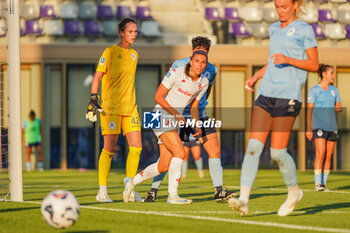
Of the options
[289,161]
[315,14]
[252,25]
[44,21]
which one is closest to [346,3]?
[315,14]

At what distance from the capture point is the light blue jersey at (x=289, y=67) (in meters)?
7.40

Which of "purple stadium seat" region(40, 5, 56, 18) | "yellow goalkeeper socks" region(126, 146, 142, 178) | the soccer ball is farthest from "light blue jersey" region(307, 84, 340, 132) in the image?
Result: "purple stadium seat" region(40, 5, 56, 18)

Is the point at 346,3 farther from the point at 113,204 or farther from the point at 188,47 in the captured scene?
the point at 113,204

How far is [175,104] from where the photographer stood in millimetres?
9555

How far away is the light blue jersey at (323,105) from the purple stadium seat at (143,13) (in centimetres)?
1615

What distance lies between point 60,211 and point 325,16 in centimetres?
2503

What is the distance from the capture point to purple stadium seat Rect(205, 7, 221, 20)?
29094mm

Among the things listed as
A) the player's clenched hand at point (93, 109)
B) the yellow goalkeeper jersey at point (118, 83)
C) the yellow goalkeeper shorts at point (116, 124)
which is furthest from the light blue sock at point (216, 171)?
the player's clenched hand at point (93, 109)

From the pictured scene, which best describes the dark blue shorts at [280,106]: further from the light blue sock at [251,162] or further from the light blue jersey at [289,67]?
the light blue sock at [251,162]

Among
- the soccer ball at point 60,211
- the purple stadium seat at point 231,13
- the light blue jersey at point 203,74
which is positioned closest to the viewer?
the soccer ball at point 60,211

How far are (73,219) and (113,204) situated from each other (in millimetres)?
2915

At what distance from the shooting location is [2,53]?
10.1 meters

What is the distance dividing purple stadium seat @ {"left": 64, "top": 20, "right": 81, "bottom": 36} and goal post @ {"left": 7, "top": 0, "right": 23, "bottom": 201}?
1831 cm

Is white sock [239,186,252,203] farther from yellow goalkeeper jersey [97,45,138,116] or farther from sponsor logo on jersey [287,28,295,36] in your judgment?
yellow goalkeeper jersey [97,45,138,116]
